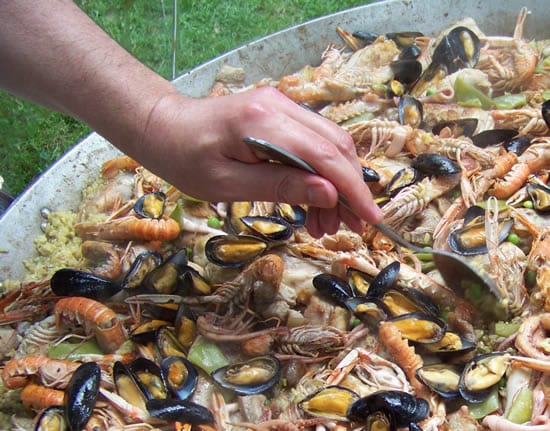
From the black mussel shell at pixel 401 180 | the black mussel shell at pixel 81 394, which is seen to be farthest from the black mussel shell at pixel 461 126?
the black mussel shell at pixel 81 394

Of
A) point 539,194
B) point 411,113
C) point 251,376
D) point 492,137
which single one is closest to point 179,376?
point 251,376

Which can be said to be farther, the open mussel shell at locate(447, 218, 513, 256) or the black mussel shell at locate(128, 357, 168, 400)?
the open mussel shell at locate(447, 218, 513, 256)

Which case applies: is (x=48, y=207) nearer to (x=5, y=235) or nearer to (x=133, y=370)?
(x=5, y=235)

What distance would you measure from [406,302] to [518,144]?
3.97 ft

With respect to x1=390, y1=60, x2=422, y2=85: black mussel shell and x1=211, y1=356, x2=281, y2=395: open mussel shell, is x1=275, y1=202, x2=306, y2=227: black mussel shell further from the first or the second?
x1=390, y1=60, x2=422, y2=85: black mussel shell

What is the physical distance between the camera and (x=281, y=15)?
5004 millimetres

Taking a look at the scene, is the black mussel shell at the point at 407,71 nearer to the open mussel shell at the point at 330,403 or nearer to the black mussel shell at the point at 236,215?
the black mussel shell at the point at 236,215

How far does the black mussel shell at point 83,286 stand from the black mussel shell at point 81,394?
0.43 metres

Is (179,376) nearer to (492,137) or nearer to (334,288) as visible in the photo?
(334,288)

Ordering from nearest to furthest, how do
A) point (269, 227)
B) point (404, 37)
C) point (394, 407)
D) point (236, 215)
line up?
point (394, 407)
point (269, 227)
point (236, 215)
point (404, 37)

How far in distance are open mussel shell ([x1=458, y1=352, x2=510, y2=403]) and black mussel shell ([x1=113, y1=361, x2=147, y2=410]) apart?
1.15 metres

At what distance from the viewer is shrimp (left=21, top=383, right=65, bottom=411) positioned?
7.17 feet

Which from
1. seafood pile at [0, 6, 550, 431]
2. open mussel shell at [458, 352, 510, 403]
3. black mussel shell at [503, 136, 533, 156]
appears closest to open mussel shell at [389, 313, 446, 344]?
seafood pile at [0, 6, 550, 431]

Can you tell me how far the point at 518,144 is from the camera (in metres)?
3.05
